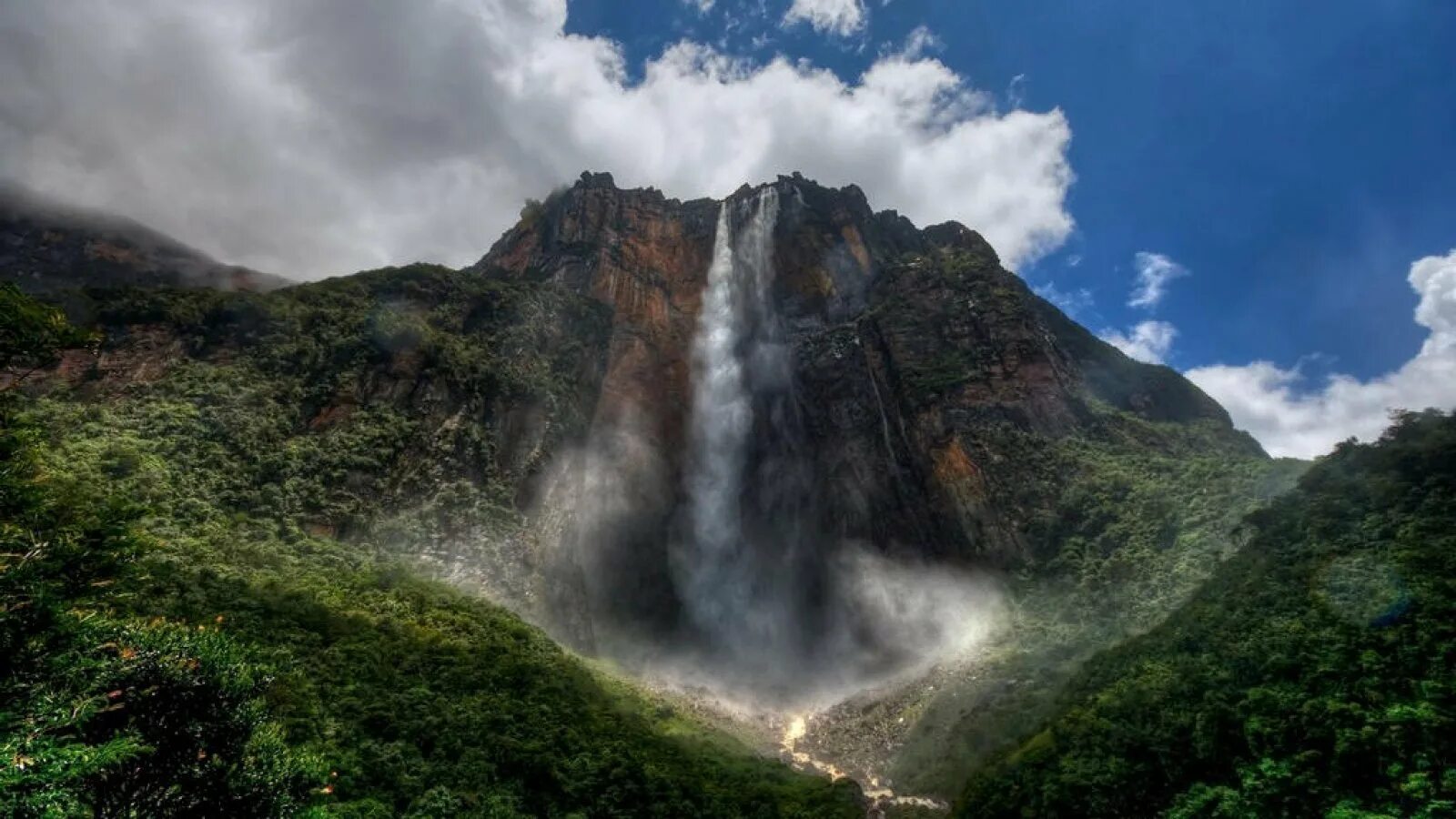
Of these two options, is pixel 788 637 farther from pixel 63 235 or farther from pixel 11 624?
pixel 63 235

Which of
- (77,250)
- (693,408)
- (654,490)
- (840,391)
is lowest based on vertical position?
(654,490)

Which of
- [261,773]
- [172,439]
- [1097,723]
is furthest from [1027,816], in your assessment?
[172,439]

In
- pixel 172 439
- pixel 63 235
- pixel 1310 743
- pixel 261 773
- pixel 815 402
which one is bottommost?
pixel 261 773

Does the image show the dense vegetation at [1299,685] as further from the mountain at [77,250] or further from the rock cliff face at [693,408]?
the mountain at [77,250]

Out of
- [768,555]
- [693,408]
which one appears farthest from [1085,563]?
[693,408]

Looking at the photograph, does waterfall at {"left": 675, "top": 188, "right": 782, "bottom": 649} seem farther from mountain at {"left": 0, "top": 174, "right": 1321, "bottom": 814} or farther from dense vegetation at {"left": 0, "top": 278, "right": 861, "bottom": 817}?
dense vegetation at {"left": 0, "top": 278, "right": 861, "bottom": 817}

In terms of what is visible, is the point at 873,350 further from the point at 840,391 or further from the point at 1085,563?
the point at 1085,563
